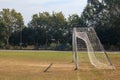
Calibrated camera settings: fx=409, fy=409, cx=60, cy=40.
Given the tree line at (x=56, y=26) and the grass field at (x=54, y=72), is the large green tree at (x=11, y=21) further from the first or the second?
Answer: the grass field at (x=54, y=72)

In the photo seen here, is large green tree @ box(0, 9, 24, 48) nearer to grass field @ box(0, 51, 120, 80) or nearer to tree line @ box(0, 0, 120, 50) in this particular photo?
tree line @ box(0, 0, 120, 50)

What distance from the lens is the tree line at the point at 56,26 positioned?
9019 cm

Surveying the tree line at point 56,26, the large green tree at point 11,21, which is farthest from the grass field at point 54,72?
the large green tree at point 11,21

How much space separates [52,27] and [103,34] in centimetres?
1870

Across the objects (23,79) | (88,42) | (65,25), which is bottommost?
(23,79)

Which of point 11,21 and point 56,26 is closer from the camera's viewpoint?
point 56,26

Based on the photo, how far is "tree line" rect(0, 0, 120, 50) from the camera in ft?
296

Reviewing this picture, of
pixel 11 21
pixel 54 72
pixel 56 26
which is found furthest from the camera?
pixel 11 21

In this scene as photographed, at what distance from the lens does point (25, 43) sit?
104625 millimetres

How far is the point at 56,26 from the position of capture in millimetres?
102875

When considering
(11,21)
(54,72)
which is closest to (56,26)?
(11,21)

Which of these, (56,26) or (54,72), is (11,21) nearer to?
(56,26)

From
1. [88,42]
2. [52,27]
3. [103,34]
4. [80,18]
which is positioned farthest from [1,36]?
[88,42]

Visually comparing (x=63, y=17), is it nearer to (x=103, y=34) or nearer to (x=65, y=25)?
(x=65, y=25)
